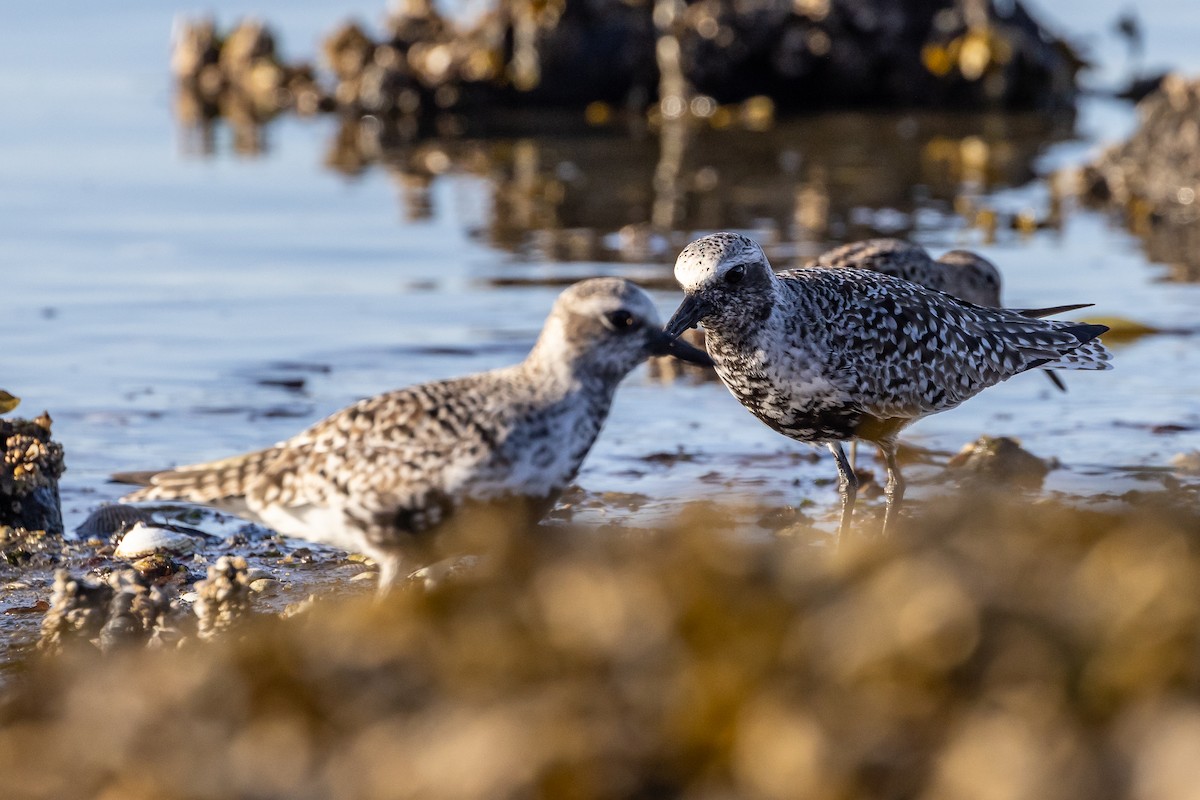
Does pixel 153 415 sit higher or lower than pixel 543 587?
lower

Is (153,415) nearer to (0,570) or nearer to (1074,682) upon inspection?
(0,570)

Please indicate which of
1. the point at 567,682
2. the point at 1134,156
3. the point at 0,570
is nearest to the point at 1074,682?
the point at 567,682

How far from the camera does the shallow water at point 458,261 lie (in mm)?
8570

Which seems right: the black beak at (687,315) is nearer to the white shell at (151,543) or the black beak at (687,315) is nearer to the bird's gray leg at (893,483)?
the bird's gray leg at (893,483)

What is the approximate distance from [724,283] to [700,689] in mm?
3207

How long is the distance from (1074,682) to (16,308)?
9183 millimetres

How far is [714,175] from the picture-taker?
51.3 ft

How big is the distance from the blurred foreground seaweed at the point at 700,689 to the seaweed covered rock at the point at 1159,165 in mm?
10945

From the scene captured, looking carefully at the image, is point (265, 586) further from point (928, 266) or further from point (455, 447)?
point (928, 266)

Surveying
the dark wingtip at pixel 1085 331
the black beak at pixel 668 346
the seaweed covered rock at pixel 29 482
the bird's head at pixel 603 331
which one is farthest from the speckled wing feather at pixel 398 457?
the dark wingtip at pixel 1085 331

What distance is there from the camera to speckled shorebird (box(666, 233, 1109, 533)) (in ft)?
21.0

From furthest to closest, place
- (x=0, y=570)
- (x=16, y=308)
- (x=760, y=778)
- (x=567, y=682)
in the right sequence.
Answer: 1. (x=16, y=308)
2. (x=0, y=570)
3. (x=567, y=682)
4. (x=760, y=778)

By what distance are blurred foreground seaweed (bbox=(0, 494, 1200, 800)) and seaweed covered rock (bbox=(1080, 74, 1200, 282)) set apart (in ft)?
35.9

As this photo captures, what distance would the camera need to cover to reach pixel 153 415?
8.88 metres
